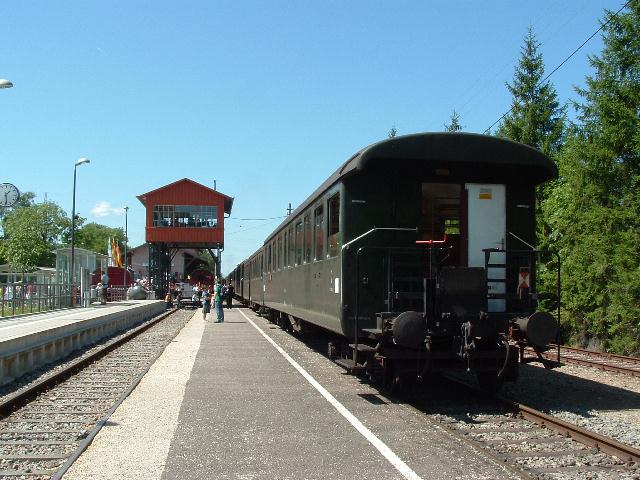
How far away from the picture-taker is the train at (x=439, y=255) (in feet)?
29.0

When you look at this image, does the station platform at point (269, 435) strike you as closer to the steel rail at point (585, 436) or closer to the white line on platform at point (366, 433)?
the white line on platform at point (366, 433)

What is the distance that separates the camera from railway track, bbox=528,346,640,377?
12.8m

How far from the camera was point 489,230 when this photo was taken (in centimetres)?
958

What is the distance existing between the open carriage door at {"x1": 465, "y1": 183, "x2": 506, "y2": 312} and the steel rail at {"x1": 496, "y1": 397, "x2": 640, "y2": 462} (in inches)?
63.3

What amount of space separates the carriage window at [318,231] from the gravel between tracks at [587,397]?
340 cm

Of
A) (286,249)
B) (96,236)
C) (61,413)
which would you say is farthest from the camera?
(96,236)

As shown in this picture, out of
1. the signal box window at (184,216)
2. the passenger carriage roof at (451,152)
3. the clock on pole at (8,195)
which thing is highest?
the signal box window at (184,216)

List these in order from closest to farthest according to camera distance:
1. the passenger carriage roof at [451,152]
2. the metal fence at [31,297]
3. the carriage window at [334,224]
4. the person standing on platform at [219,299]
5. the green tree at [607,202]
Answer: the passenger carriage roof at [451,152] → the carriage window at [334,224] → the green tree at [607,202] → the metal fence at [31,297] → the person standing on platform at [219,299]

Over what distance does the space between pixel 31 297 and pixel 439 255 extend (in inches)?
786

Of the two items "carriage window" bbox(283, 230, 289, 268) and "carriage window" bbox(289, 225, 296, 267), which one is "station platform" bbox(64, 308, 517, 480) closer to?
"carriage window" bbox(289, 225, 296, 267)

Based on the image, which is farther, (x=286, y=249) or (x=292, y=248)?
(x=286, y=249)

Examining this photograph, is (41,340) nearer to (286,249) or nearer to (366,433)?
(286,249)

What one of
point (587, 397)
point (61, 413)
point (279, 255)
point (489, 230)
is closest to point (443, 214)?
point (489, 230)

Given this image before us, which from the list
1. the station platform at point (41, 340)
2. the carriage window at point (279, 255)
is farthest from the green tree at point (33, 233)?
the carriage window at point (279, 255)
